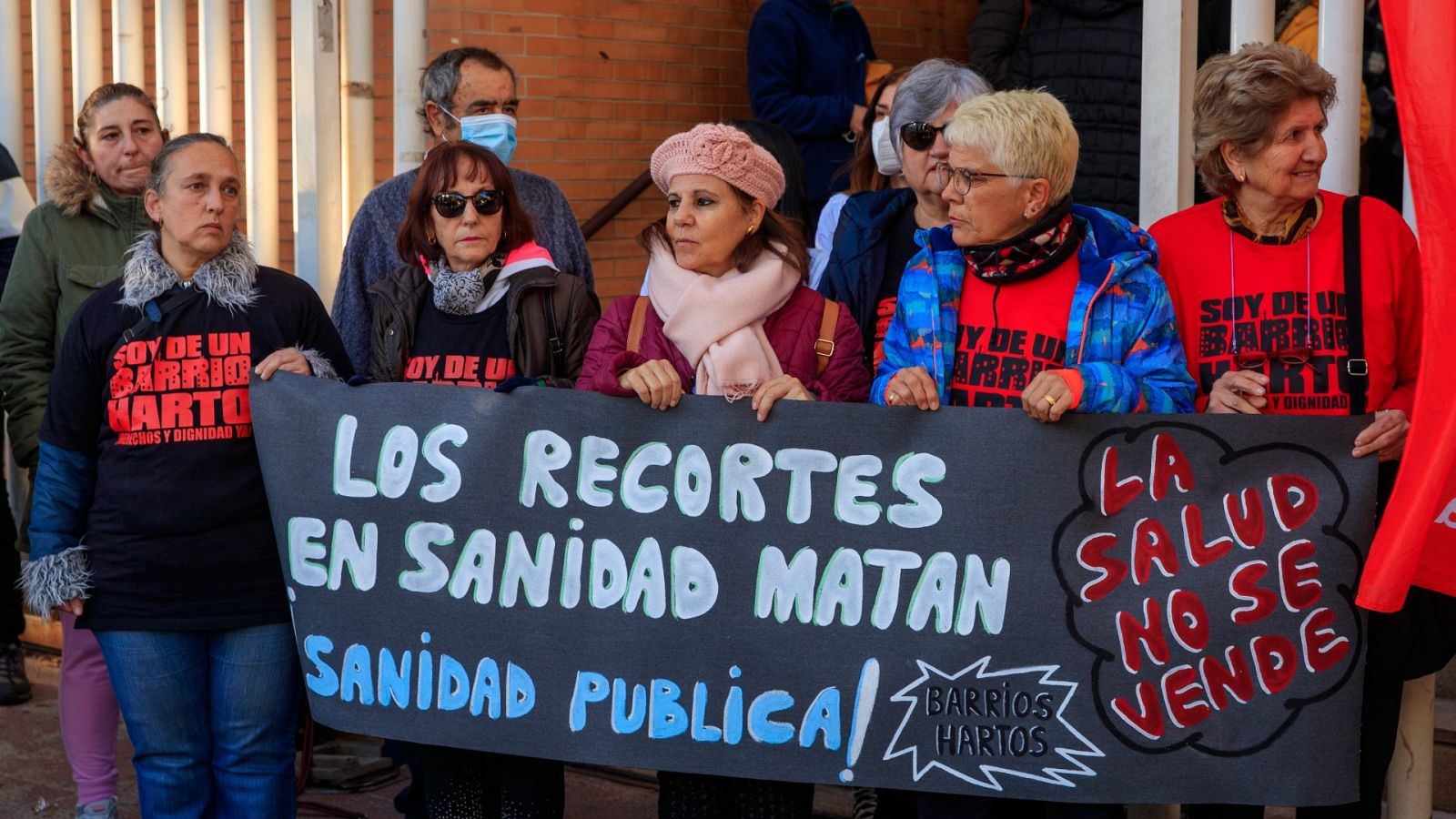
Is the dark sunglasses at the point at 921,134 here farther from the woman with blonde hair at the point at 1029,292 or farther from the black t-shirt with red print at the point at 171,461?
the black t-shirt with red print at the point at 171,461

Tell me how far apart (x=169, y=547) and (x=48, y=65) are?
3848 millimetres

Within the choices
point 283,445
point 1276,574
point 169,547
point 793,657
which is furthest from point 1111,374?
point 169,547

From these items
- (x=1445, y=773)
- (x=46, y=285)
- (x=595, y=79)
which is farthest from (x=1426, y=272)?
(x=595, y=79)

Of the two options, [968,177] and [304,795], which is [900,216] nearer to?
[968,177]

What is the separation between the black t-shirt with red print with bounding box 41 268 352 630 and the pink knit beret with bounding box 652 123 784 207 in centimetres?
104

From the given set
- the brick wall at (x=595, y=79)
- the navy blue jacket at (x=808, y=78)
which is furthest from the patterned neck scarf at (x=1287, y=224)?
the brick wall at (x=595, y=79)

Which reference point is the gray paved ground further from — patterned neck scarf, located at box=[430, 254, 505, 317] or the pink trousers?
patterned neck scarf, located at box=[430, 254, 505, 317]

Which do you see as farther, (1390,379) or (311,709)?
(311,709)

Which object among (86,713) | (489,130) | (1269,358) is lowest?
(86,713)

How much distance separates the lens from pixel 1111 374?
128 inches

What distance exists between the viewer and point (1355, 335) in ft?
11.1

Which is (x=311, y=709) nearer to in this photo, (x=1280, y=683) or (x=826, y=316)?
(x=826, y=316)

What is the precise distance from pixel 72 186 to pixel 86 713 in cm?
159

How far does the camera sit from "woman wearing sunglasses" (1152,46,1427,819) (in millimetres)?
3387
